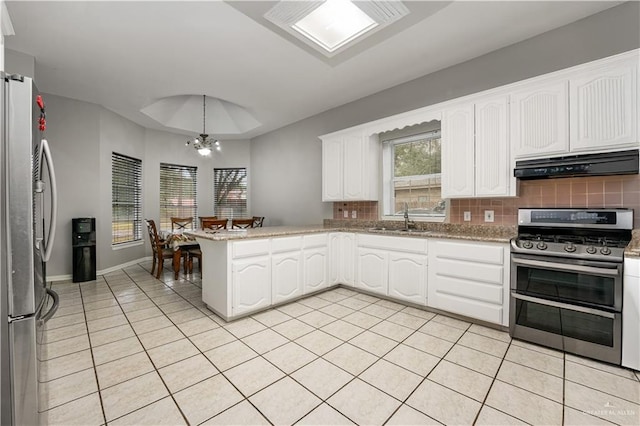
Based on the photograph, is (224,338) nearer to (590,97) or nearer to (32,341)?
(32,341)

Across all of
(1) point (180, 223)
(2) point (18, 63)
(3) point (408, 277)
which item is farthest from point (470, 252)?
(1) point (180, 223)

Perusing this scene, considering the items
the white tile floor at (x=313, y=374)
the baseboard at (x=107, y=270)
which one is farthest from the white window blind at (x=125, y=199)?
the white tile floor at (x=313, y=374)

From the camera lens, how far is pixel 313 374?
6.45 ft

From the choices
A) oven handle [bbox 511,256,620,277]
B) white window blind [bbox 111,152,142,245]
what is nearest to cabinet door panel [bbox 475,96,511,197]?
oven handle [bbox 511,256,620,277]

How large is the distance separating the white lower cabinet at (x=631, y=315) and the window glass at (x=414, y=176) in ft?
5.53

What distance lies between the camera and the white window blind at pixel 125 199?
5070 millimetres

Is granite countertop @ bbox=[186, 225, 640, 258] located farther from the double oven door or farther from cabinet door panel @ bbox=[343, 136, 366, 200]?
cabinet door panel @ bbox=[343, 136, 366, 200]

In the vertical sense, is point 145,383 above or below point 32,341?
below

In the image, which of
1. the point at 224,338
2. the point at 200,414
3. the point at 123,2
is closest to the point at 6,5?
the point at 123,2

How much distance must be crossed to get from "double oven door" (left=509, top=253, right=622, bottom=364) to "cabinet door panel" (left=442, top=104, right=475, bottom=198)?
34.7 inches

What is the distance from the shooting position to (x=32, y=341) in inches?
49.2

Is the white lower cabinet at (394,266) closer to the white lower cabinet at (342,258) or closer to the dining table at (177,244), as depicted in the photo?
the white lower cabinet at (342,258)

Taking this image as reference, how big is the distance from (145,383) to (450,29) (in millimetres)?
3776

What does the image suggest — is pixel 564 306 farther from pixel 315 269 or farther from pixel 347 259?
pixel 315 269
